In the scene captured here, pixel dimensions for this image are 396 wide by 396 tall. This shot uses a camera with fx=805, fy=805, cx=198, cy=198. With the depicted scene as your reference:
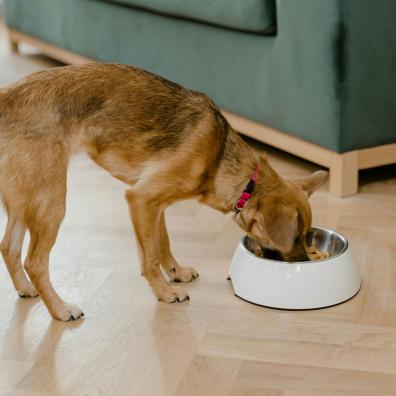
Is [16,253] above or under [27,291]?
above

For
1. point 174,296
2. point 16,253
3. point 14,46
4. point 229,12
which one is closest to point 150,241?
point 174,296

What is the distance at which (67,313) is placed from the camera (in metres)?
2.56

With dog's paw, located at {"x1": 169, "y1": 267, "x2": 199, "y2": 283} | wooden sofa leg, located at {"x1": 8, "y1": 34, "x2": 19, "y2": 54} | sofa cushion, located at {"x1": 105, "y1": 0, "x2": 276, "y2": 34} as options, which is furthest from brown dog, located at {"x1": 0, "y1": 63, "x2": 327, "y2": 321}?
wooden sofa leg, located at {"x1": 8, "y1": 34, "x2": 19, "y2": 54}

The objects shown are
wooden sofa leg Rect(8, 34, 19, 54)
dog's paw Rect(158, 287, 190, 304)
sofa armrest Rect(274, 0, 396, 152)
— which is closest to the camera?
dog's paw Rect(158, 287, 190, 304)

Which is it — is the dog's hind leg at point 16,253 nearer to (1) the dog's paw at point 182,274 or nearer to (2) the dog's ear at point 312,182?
(1) the dog's paw at point 182,274

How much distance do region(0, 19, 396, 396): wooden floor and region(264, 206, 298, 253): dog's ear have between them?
264 mm

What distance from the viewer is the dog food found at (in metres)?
2.76

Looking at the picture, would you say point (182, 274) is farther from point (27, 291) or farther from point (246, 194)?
point (27, 291)

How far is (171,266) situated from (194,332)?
414mm

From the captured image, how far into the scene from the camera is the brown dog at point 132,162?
2.44 meters

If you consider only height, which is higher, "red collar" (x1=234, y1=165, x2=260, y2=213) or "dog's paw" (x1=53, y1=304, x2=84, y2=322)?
"red collar" (x1=234, y1=165, x2=260, y2=213)

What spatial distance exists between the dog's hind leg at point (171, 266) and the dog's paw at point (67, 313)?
40 cm

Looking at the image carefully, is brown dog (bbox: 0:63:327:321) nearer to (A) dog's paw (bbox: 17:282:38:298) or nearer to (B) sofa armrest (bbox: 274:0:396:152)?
(A) dog's paw (bbox: 17:282:38:298)

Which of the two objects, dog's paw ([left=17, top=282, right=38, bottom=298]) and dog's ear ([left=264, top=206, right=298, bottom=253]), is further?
dog's paw ([left=17, top=282, right=38, bottom=298])
